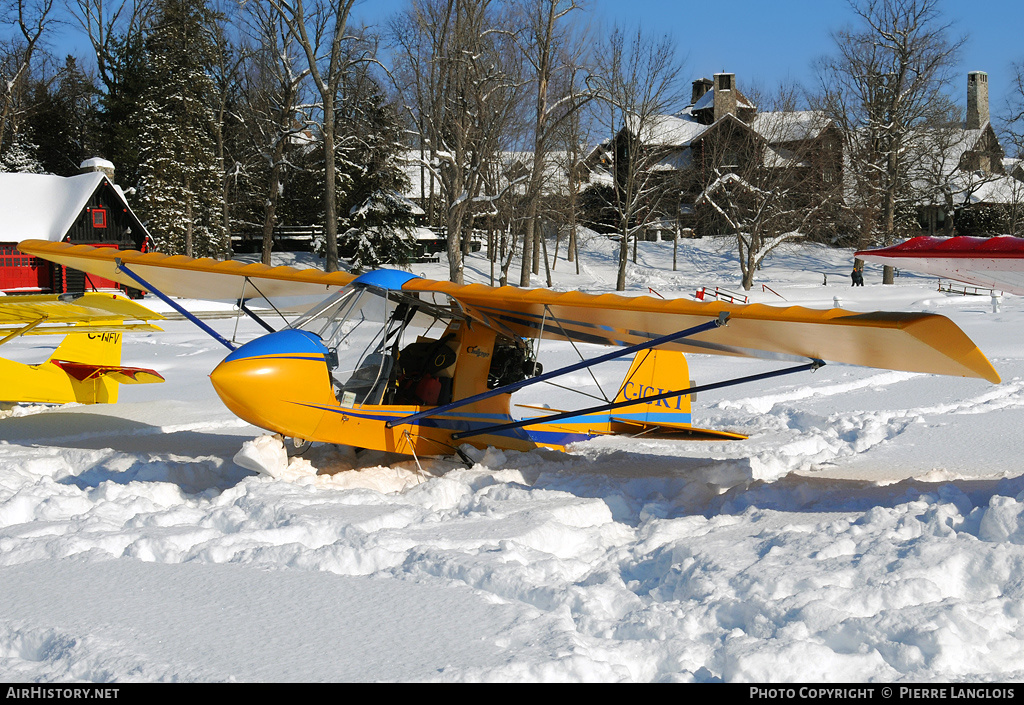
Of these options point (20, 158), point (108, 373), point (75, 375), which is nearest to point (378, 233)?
point (20, 158)

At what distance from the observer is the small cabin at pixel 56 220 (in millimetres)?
36719

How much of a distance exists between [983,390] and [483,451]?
8.47 m

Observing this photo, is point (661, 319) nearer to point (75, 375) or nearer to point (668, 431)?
point (668, 431)

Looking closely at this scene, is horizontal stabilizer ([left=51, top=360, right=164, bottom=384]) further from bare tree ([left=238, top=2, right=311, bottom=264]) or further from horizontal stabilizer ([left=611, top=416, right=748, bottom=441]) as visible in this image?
bare tree ([left=238, top=2, right=311, bottom=264])

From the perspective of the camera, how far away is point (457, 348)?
26.5ft

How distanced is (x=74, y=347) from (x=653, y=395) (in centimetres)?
789

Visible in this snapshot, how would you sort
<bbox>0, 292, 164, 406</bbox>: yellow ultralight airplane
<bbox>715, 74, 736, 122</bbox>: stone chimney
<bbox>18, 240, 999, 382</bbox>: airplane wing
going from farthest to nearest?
<bbox>715, 74, 736, 122</bbox>: stone chimney → <bbox>0, 292, 164, 406</bbox>: yellow ultralight airplane → <bbox>18, 240, 999, 382</bbox>: airplane wing

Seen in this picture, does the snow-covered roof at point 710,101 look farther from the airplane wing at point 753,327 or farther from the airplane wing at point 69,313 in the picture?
the airplane wing at point 753,327

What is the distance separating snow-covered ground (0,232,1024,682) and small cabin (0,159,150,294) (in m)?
32.2

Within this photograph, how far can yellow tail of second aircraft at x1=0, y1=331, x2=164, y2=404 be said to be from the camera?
1039 cm

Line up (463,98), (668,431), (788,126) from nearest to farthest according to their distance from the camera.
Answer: (668,431) → (463,98) → (788,126)

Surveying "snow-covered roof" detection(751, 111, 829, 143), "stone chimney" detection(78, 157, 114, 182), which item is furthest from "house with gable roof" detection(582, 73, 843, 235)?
"stone chimney" detection(78, 157, 114, 182)

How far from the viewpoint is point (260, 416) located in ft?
20.8

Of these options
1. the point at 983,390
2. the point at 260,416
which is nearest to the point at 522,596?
the point at 260,416
